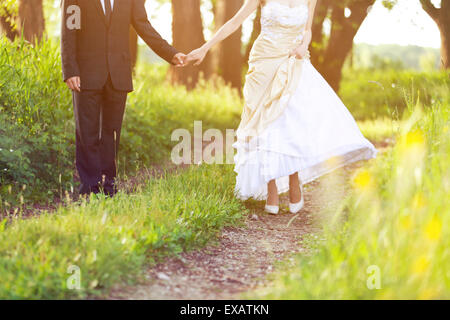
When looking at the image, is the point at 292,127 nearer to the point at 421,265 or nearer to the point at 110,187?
the point at 110,187

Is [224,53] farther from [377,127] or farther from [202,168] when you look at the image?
[202,168]

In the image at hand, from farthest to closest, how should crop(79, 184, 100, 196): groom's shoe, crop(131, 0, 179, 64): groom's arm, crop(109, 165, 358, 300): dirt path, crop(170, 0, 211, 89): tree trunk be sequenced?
crop(170, 0, 211, 89): tree trunk, crop(131, 0, 179, 64): groom's arm, crop(79, 184, 100, 196): groom's shoe, crop(109, 165, 358, 300): dirt path

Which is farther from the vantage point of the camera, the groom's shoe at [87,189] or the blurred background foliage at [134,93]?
the blurred background foliage at [134,93]

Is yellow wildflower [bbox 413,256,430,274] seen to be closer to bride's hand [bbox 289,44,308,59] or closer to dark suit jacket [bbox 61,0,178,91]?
bride's hand [bbox 289,44,308,59]

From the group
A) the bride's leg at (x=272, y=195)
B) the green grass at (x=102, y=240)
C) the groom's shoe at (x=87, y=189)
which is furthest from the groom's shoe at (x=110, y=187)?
the bride's leg at (x=272, y=195)

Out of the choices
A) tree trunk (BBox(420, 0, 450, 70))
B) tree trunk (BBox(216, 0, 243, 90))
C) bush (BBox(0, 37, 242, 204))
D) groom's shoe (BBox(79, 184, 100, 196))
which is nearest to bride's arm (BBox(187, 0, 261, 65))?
bush (BBox(0, 37, 242, 204))

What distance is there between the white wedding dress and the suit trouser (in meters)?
1.29

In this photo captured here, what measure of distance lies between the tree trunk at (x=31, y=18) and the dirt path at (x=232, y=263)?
432 centimetres

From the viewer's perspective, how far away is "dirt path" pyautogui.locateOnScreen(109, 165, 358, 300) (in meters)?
3.24

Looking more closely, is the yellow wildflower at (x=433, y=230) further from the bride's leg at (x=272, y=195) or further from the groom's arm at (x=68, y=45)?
the groom's arm at (x=68, y=45)

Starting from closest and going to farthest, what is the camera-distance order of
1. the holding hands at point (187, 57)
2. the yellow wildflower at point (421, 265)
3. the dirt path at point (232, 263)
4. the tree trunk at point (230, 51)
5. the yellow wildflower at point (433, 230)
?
1. the yellow wildflower at point (421, 265)
2. the yellow wildflower at point (433, 230)
3. the dirt path at point (232, 263)
4. the holding hands at point (187, 57)
5. the tree trunk at point (230, 51)

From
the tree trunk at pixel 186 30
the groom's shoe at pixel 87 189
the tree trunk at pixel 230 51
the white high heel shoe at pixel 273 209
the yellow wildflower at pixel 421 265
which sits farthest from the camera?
the tree trunk at pixel 230 51

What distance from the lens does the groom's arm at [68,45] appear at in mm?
4793

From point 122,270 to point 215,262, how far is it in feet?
2.65
